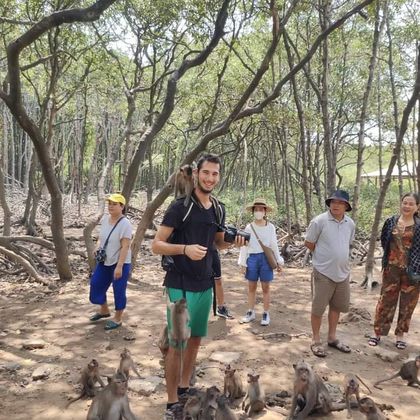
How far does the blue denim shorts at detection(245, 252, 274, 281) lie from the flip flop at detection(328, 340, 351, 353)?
1.20 metres

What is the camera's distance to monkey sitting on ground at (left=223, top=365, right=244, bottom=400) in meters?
4.20

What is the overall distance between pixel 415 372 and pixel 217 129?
5217 millimetres

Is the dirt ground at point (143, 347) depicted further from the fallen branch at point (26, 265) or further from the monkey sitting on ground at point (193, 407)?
the monkey sitting on ground at point (193, 407)

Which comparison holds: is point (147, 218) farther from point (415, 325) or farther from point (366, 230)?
point (366, 230)

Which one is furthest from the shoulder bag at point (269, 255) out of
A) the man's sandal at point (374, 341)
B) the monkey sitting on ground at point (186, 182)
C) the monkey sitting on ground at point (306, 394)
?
the monkey sitting on ground at point (186, 182)

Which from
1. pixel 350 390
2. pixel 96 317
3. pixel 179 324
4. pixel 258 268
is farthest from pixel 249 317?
pixel 179 324

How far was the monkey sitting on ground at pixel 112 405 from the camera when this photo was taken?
3.44 meters

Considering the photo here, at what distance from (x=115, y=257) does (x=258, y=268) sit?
1.94 metres

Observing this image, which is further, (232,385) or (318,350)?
(318,350)

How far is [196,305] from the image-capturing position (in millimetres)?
3600

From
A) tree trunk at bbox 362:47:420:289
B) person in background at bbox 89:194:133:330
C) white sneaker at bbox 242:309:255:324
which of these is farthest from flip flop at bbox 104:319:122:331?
tree trunk at bbox 362:47:420:289

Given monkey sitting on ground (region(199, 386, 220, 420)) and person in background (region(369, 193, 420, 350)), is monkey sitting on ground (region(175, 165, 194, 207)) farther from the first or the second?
person in background (region(369, 193, 420, 350))

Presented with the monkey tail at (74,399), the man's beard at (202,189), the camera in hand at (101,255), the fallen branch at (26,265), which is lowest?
the monkey tail at (74,399)

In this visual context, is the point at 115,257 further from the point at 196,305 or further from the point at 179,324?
the point at 179,324
